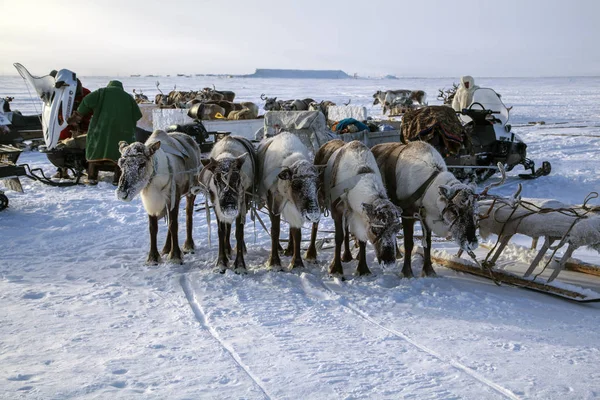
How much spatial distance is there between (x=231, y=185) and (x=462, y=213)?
2.56 metres

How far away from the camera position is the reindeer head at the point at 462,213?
6457 mm

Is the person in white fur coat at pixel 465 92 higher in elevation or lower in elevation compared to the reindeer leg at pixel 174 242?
higher

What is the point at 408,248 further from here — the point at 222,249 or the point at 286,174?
the point at 222,249

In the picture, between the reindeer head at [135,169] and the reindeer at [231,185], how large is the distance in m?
0.68

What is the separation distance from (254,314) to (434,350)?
69.8 inches

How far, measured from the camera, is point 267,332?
17.6 ft

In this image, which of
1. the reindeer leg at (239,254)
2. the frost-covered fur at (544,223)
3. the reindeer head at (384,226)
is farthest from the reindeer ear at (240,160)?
the frost-covered fur at (544,223)

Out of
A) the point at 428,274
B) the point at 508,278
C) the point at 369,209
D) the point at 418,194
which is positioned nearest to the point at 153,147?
the point at 369,209

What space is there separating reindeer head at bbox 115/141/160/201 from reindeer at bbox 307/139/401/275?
213 centimetres

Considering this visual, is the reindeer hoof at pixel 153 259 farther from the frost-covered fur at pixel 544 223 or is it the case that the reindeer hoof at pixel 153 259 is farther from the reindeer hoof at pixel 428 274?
the frost-covered fur at pixel 544 223

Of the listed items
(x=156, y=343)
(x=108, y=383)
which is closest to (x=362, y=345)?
(x=156, y=343)

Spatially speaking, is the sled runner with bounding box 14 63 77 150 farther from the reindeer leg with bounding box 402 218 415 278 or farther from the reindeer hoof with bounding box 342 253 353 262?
the reindeer leg with bounding box 402 218 415 278

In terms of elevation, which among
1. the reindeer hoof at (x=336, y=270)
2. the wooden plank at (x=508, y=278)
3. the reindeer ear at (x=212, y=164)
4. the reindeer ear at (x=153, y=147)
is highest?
the reindeer ear at (x=153, y=147)

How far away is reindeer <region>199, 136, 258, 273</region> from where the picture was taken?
6840 millimetres
